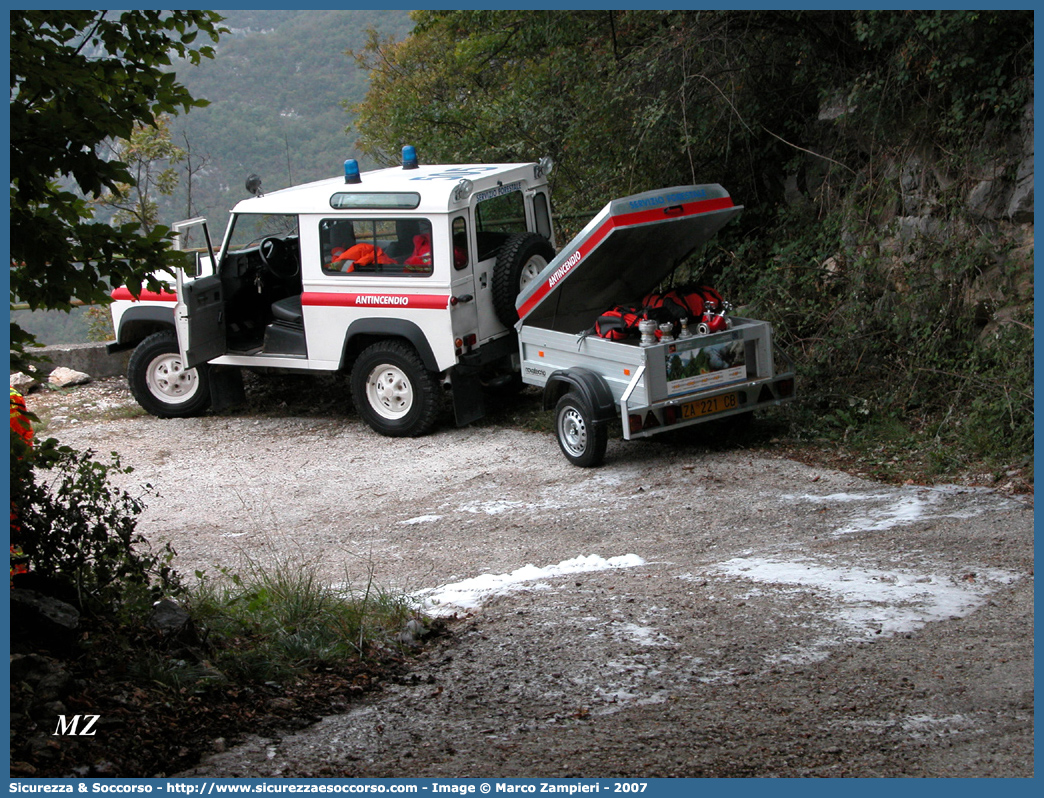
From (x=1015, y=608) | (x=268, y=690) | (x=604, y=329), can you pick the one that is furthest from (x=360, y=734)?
(x=604, y=329)

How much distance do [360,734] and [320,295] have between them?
665 centimetres

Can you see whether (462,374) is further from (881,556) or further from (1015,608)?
(1015,608)

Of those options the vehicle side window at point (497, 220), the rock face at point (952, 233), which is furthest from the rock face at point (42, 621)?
the rock face at point (952, 233)

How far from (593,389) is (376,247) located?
2.81 m

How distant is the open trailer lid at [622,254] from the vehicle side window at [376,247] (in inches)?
42.8

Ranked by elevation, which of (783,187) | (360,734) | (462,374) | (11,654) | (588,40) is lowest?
(360,734)

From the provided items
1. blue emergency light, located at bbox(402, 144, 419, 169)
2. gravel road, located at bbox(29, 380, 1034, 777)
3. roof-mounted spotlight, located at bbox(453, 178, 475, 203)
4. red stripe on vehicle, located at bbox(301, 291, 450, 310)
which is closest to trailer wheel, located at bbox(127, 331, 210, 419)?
gravel road, located at bbox(29, 380, 1034, 777)

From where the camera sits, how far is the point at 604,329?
9.02 metres

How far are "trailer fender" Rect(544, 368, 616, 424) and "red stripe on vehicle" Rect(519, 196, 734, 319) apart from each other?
31.4 inches

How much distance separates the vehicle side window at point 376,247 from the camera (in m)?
9.75

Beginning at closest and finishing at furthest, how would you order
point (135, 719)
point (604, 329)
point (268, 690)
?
point (135, 719), point (268, 690), point (604, 329)

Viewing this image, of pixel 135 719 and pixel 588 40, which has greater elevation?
pixel 588 40

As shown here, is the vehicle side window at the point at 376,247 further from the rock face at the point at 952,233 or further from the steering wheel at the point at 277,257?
the rock face at the point at 952,233

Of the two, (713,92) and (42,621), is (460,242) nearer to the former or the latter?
(713,92)
